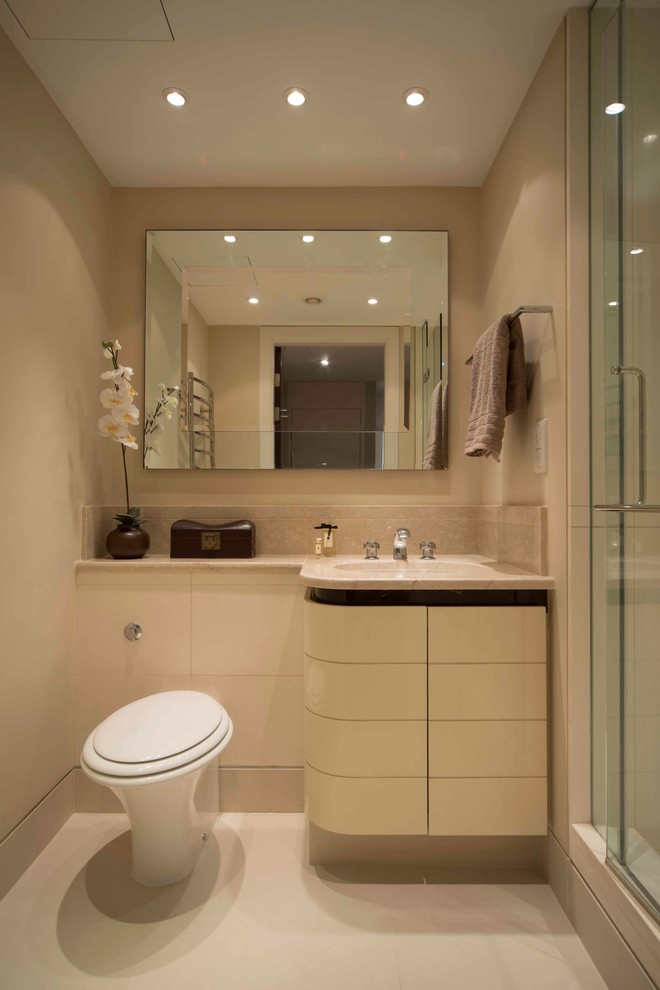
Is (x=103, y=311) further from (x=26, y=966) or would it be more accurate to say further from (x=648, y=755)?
(x=648, y=755)

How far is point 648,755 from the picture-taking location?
118 centimetres

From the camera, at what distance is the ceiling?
4.76 ft

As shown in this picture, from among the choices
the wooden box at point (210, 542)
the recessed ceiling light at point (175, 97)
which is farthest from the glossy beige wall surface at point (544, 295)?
the recessed ceiling light at point (175, 97)

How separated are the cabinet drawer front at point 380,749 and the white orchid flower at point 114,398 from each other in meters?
1.31

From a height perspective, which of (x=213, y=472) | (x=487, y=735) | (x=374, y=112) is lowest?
(x=487, y=735)

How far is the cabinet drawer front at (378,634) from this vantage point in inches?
58.7

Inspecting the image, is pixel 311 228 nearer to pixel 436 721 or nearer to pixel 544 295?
pixel 544 295

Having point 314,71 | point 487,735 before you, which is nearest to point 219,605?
point 487,735

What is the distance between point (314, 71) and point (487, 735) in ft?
6.72

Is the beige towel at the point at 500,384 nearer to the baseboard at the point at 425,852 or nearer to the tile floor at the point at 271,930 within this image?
the baseboard at the point at 425,852

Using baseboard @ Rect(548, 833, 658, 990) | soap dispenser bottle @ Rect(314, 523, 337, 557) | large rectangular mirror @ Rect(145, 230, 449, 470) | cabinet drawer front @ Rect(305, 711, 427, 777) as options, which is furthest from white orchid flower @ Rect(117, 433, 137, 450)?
baseboard @ Rect(548, 833, 658, 990)

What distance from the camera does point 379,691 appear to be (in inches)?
58.8

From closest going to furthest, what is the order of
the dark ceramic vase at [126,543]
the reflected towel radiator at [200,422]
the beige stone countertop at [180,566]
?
the beige stone countertop at [180,566] < the dark ceramic vase at [126,543] < the reflected towel radiator at [200,422]

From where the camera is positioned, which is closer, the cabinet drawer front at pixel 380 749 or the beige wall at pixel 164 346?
the cabinet drawer front at pixel 380 749
